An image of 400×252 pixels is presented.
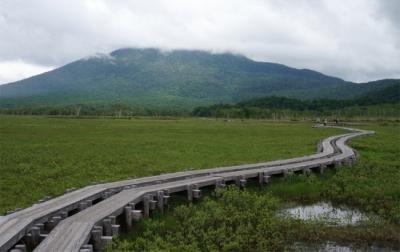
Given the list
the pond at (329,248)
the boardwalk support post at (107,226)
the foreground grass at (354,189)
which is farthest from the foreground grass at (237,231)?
the foreground grass at (354,189)

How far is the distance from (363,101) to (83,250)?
19088 cm

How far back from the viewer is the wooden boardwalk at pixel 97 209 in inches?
362

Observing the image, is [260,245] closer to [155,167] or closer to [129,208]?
[129,208]

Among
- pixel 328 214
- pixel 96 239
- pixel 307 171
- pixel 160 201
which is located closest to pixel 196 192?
pixel 160 201

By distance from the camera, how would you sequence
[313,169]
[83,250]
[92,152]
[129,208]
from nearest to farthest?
[83,250] → [129,208] → [313,169] → [92,152]

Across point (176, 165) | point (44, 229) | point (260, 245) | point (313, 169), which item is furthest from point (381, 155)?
point (44, 229)

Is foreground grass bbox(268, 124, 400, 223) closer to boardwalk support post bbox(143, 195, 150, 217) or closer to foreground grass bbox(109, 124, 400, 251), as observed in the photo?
foreground grass bbox(109, 124, 400, 251)

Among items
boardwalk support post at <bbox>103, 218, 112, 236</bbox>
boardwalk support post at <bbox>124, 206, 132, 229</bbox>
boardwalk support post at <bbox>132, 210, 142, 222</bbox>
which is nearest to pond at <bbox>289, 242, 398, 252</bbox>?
boardwalk support post at <bbox>132, 210, 142, 222</bbox>

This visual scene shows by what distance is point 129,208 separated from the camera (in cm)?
1215

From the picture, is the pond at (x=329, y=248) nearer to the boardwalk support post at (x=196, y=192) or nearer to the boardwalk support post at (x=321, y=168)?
the boardwalk support post at (x=196, y=192)

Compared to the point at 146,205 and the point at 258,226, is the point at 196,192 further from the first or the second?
the point at 258,226

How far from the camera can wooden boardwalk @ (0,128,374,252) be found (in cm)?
920

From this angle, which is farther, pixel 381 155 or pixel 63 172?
pixel 381 155

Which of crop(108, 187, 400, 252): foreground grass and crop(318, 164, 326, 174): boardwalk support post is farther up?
crop(318, 164, 326, 174): boardwalk support post
